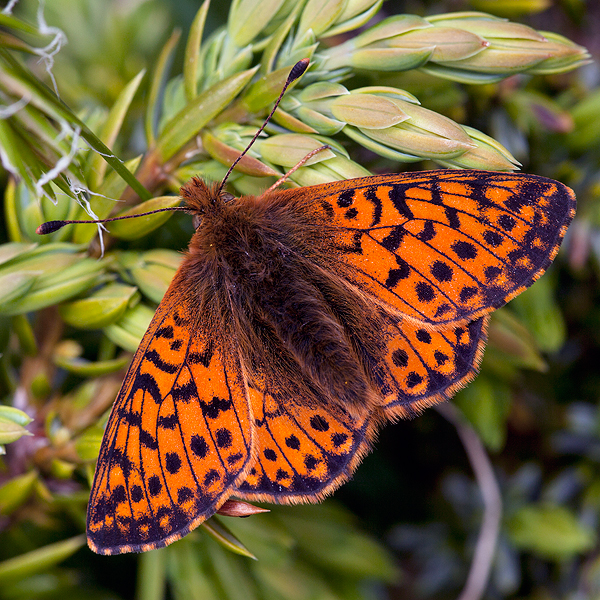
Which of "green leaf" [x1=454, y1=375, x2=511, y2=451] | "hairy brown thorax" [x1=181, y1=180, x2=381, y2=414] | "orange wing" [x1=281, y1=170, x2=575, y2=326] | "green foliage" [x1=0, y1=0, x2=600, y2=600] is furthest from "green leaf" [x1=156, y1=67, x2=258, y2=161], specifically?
"green leaf" [x1=454, y1=375, x2=511, y2=451]

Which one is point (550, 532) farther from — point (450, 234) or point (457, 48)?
point (457, 48)

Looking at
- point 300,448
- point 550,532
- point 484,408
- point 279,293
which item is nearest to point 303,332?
point 279,293

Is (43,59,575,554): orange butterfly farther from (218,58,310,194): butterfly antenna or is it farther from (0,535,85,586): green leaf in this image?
(0,535,85,586): green leaf

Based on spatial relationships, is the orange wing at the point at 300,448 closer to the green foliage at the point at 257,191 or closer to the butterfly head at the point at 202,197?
the green foliage at the point at 257,191

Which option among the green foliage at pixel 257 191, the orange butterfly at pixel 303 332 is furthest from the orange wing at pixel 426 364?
the green foliage at pixel 257 191

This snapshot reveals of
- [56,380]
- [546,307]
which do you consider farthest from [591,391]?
[56,380]
